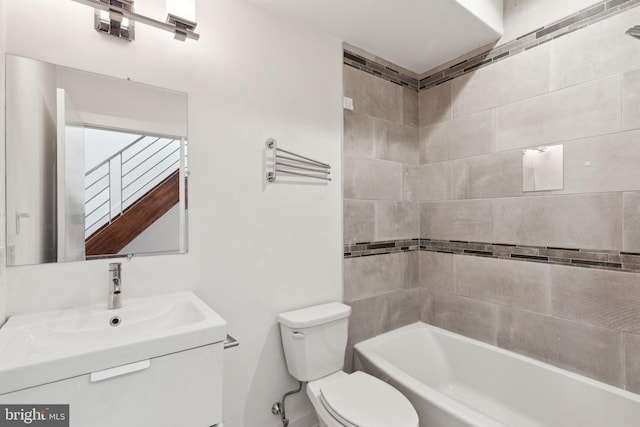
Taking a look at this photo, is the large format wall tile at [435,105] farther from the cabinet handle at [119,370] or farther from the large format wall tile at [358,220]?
the cabinet handle at [119,370]

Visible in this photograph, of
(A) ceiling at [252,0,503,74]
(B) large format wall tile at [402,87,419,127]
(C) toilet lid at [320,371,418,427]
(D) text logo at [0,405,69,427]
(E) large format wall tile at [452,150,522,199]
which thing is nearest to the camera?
(D) text logo at [0,405,69,427]


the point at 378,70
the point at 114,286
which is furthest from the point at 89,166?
the point at 378,70

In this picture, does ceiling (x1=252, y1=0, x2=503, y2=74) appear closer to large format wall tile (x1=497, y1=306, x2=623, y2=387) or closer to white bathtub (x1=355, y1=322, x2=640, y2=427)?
large format wall tile (x1=497, y1=306, x2=623, y2=387)

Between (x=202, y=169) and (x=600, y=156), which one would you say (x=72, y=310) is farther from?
(x=600, y=156)

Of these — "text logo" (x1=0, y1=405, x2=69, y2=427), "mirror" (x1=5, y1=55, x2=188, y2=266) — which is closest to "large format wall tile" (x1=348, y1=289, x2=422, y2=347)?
"mirror" (x1=5, y1=55, x2=188, y2=266)

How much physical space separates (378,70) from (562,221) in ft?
5.07

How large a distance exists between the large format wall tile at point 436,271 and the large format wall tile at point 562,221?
0.44 metres

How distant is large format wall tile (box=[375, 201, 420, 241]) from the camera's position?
2.32m

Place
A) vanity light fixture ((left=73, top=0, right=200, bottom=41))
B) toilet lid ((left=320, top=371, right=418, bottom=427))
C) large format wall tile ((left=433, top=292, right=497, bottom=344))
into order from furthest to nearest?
large format wall tile ((left=433, top=292, right=497, bottom=344)) < toilet lid ((left=320, top=371, right=418, bottom=427)) < vanity light fixture ((left=73, top=0, right=200, bottom=41))

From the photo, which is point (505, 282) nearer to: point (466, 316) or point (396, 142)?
point (466, 316)

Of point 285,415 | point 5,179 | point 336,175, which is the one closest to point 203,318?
point 5,179

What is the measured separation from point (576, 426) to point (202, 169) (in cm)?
235

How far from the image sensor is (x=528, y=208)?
193cm

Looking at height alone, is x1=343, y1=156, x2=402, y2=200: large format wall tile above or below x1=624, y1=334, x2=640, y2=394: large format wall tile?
above
